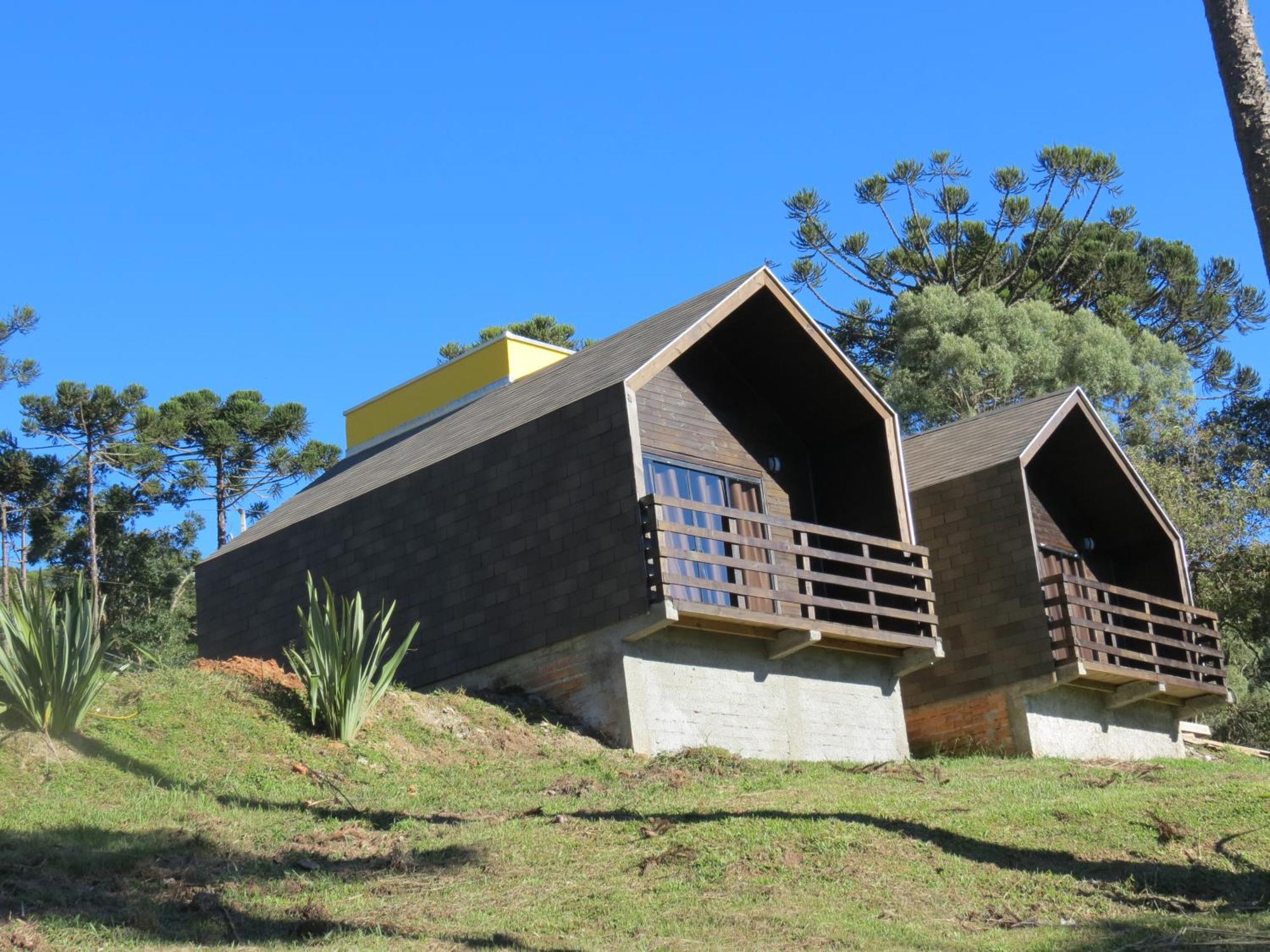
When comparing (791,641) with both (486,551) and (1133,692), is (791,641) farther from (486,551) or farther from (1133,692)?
(1133,692)

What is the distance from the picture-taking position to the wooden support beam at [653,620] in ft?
56.4

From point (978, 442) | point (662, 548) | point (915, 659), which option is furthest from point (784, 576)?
point (978, 442)

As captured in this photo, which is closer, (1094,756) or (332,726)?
(332,726)

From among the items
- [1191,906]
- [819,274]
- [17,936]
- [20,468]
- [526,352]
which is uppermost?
[819,274]

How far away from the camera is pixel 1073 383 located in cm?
4169

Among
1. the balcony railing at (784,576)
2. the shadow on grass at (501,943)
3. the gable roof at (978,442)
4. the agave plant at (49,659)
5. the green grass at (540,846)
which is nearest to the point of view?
the shadow on grass at (501,943)

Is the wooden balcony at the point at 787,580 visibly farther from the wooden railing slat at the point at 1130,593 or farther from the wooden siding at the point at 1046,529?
the wooden siding at the point at 1046,529

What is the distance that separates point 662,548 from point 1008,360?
2563 cm

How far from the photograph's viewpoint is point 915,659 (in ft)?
67.3

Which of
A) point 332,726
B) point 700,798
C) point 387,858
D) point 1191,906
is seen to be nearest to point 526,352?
point 332,726

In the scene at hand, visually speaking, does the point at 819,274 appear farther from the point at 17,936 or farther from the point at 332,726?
the point at 17,936

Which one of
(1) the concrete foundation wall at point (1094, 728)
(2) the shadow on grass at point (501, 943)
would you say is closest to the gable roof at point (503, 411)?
(1) the concrete foundation wall at point (1094, 728)

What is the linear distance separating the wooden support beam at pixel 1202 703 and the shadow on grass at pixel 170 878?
16854mm

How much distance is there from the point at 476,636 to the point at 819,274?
2937 cm
